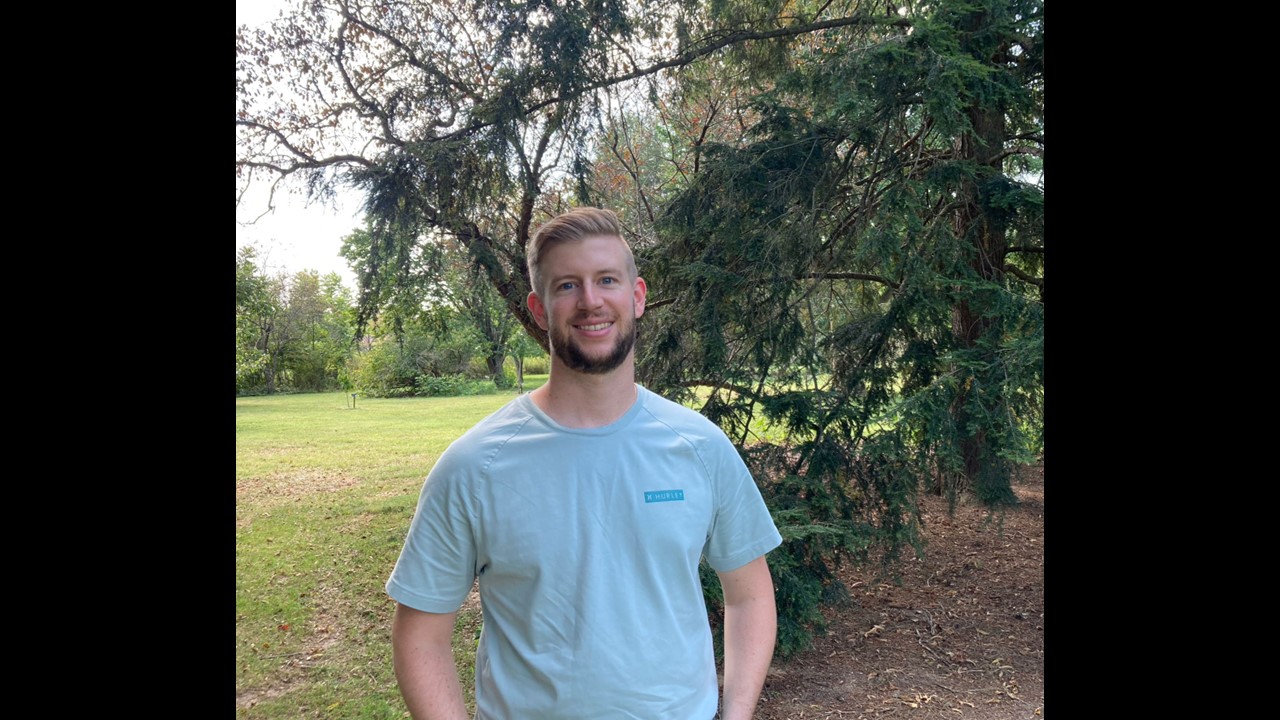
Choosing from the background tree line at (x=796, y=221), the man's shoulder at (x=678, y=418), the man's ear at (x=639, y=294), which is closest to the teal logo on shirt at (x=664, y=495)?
the man's shoulder at (x=678, y=418)

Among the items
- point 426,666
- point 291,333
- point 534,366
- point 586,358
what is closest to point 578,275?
point 586,358

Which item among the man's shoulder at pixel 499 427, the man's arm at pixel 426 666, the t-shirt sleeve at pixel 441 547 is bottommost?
the man's arm at pixel 426 666

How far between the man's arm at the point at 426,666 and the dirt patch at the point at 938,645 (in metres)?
3.11

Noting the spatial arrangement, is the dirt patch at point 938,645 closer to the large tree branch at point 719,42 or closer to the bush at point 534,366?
the large tree branch at point 719,42

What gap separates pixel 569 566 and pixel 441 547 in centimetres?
22

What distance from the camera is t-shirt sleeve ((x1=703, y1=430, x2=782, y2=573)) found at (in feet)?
5.22

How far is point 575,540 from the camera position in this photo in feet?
4.67

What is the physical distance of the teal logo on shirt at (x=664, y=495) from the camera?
57.6 inches

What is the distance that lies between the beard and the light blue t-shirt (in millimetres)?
105

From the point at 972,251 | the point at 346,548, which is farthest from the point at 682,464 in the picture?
the point at 346,548
